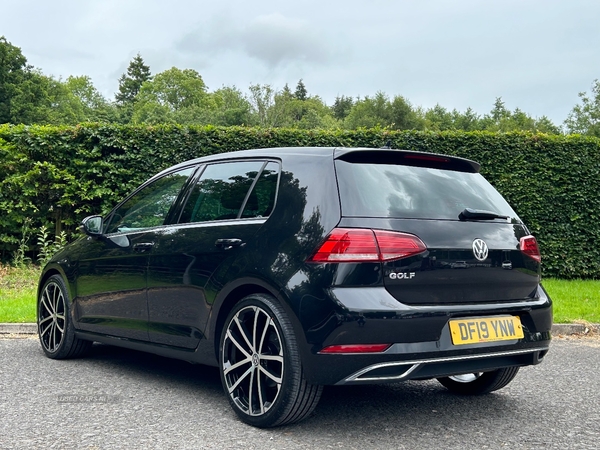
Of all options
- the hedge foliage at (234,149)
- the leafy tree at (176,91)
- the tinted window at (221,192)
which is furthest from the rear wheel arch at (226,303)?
the leafy tree at (176,91)

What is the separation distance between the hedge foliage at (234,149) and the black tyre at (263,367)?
882cm

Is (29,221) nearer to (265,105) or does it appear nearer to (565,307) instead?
(565,307)

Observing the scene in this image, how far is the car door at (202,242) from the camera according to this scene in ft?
14.4

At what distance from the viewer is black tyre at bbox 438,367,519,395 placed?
4898mm

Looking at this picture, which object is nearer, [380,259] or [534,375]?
[380,259]

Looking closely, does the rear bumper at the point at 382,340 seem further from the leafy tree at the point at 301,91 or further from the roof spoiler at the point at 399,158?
the leafy tree at the point at 301,91

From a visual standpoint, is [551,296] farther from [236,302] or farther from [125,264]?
[236,302]

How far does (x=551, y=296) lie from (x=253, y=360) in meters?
8.01

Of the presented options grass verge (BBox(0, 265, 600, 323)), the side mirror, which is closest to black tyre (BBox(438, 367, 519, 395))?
the side mirror

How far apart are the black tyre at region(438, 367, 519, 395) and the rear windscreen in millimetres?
1199

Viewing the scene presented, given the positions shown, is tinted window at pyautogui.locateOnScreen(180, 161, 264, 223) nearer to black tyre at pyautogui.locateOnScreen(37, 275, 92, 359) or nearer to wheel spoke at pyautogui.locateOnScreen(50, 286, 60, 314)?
black tyre at pyautogui.locateOnScreen(37, 275, 92, 359)

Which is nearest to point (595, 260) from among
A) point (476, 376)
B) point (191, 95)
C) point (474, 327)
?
point (476, 376)

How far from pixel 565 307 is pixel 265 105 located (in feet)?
156

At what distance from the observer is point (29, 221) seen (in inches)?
493
